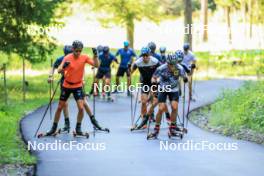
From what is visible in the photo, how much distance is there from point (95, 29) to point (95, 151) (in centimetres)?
5454

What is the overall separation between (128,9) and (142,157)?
26561mm

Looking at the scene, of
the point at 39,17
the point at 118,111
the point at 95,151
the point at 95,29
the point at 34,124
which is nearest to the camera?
the point at 95,151

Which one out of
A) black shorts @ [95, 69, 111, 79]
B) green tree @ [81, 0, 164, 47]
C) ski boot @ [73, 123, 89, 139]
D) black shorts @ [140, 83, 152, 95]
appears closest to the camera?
ski boot @ [73, 123, 89, 139]

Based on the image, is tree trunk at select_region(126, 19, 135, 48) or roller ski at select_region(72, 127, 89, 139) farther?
tree trunk at select_region(126, 19, 135, 48)

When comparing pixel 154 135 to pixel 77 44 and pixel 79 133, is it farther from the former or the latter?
pixel 77 44

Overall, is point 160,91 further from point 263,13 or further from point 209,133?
point 263,13

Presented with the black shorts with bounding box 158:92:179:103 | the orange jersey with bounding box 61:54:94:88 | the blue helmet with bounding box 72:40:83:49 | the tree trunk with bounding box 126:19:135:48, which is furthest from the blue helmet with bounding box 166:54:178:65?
the tree trunk with bounding box 126:19:135:48

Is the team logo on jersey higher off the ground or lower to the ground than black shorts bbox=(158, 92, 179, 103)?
higher

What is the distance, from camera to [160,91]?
15703mm

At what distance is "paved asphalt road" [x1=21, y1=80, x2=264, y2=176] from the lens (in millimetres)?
11984

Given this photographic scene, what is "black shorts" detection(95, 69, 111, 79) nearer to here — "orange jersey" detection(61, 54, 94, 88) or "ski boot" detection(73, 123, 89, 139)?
"ski boot" detection(73, 123, 89, 139)

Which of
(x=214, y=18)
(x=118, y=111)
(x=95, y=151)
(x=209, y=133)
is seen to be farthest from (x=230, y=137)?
(x=214, y=18)

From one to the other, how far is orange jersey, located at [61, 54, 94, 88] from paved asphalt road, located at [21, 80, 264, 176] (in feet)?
4.04

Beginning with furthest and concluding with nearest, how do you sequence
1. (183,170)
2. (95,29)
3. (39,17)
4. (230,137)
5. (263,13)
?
1. (95,29)
2. (263,13)
3. (39,17)
4. (230,137)
5. (183,170)
